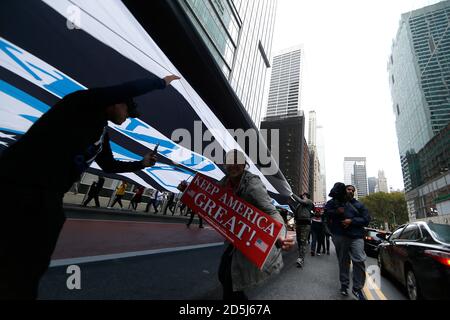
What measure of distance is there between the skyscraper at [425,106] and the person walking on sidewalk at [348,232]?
157 feet

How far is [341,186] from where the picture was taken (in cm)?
418

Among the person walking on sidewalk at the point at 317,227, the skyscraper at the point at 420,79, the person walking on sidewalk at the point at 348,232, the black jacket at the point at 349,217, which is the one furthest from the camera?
the skyscraper at the point at 420,79

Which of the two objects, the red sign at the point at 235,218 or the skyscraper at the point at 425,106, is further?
the skyscraper at the point at 425,106

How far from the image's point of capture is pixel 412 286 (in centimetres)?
338

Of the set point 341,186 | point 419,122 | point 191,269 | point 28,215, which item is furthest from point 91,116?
point 419,122

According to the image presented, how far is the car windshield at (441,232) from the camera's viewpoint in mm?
3181

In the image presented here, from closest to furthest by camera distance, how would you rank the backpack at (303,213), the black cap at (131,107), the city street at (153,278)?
1. the black cap at (131,107)
2. the city street at (153,278)
3. the backpack at (303,213)

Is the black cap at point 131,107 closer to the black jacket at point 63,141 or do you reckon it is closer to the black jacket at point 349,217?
the black jacket at point 63,141

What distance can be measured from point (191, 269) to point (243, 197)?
2210 millimetres

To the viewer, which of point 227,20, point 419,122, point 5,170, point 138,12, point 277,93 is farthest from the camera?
point 277,93

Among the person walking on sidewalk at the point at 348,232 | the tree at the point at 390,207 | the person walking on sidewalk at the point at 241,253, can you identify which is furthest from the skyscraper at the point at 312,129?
the person walking on sidewalk at the point at 241,253

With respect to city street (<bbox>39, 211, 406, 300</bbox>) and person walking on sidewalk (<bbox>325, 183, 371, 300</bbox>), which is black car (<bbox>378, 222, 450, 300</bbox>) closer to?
city street (<bbox>39, 211, 406, 300</bbox>)

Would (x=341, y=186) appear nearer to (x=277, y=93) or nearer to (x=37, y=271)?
(x=37, y=271)

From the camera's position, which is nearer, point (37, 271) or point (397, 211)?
point (37, 271)
